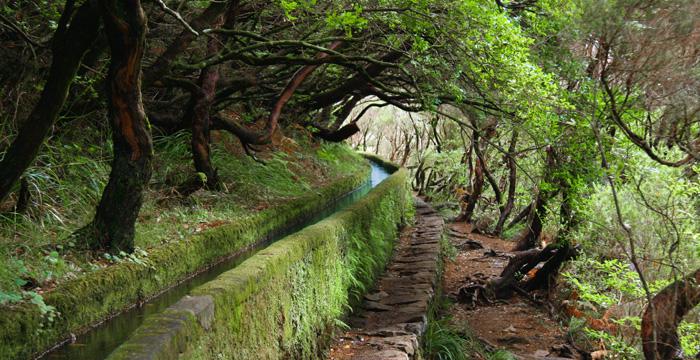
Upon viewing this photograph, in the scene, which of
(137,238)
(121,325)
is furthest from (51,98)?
(137,238)

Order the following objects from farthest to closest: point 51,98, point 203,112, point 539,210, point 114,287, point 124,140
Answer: point 539,210 → point 203,112 → point 124,140 → point 114,287 → point 51,98

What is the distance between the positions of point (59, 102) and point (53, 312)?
79.8 inches

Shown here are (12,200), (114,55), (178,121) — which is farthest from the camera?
(178,121)

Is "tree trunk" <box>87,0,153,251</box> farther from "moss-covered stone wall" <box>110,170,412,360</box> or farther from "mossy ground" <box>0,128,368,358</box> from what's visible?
"moss-covered stone wall" <box>110,170,412,360</box>

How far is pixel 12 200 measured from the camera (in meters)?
8.20

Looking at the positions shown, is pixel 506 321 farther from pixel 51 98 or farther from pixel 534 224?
pixel 51 98

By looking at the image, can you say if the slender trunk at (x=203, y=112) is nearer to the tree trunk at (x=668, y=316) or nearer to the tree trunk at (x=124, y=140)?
the tree trunk at (x=124, y=140)

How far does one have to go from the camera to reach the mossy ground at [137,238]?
6.16m

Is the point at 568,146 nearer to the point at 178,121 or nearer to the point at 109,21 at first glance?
the point at 109,21

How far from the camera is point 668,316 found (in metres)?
7.70

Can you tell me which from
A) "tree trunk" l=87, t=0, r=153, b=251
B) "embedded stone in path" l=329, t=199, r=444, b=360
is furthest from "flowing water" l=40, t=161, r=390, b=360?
"embedded stone in path" l=329, t=199, r=444, b=360

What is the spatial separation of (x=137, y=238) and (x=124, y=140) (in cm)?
186

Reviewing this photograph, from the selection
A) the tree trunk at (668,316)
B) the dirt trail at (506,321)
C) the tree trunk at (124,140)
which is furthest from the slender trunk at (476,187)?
the tree trunk at (124,140)

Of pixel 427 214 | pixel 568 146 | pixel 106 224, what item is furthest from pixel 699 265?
pixel 427 214
